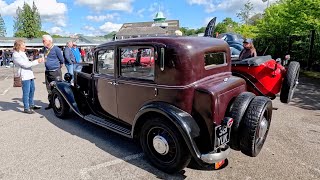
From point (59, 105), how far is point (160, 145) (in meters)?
3.19

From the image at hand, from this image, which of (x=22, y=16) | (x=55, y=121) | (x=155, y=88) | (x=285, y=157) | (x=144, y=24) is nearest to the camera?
(x=155, y=88)

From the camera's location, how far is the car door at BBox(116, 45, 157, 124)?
3635mm

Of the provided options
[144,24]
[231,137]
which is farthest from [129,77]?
[144,24]

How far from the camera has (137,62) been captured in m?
3.92

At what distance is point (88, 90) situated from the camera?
5.05 metres

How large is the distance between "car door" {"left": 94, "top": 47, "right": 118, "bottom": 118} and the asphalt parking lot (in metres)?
0.60

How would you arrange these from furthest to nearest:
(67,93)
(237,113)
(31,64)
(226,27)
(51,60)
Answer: (226,27) → (51,60) → (31,64) → (67,93) → (237,113)

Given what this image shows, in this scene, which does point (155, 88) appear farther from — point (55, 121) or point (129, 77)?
point (55, 121)

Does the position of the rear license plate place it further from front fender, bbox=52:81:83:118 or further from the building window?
front fender, bbox=52:81:83:118

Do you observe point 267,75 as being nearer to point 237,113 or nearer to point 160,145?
point 237,113

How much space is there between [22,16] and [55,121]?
263ft

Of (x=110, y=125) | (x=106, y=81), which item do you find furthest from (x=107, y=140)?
(x=106, y=81)

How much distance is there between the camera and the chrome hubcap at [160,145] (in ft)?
11.1

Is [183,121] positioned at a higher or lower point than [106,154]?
higher
